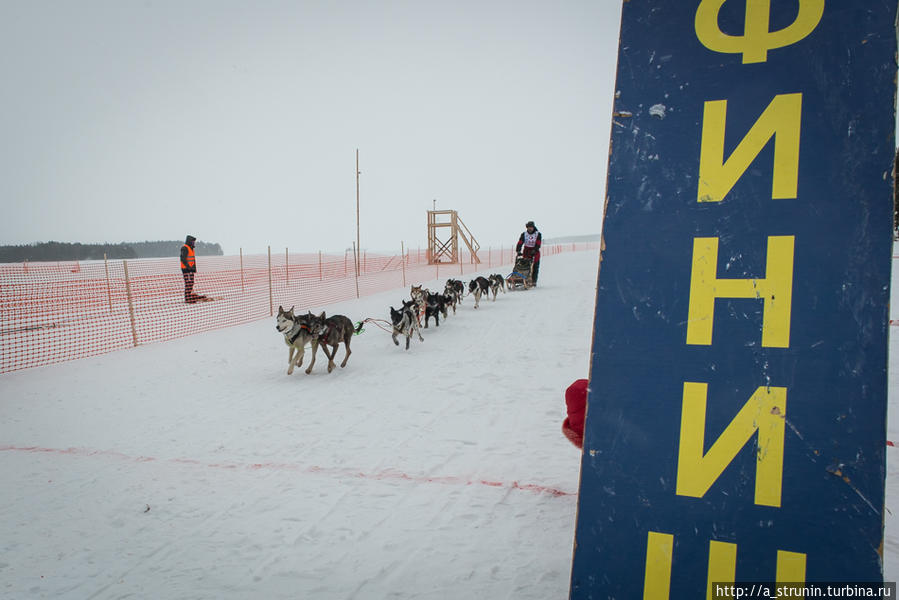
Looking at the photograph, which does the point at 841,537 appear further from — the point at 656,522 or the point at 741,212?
the point at 741,212

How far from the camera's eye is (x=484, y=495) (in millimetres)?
2998

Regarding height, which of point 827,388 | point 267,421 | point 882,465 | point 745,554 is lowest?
point 267,421

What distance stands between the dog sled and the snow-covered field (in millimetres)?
8598

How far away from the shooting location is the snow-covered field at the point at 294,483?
2.32 meters

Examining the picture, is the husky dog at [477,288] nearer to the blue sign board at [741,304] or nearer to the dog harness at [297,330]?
the dog harness at [297,330]

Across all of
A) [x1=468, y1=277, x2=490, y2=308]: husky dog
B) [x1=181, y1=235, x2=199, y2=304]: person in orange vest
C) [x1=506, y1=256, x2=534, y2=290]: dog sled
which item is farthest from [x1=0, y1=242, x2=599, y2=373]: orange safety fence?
[x1=506, y1=256, x2=534, y2=290]: dog sled

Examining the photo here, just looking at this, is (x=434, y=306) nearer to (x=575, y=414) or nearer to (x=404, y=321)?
(x=404, y=321)

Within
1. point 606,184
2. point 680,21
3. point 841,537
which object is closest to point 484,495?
point 841,537

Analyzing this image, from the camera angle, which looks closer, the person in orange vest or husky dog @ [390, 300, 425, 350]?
husky dog @ [390, 300, 425, 350]

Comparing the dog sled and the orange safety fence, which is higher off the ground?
the dog sled

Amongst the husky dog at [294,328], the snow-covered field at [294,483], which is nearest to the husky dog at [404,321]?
the snow-covered field at [294,483]

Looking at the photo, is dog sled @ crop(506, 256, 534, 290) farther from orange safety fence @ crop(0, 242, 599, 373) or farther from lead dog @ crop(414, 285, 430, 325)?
lead dog @ crop(414, 285, 430, 325)

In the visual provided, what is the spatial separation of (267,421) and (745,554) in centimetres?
412

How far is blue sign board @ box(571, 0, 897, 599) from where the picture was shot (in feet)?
4.24
